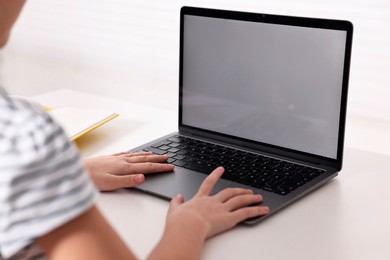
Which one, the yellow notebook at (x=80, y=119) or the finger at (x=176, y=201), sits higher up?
the yellow notebook at (x=80, y=119)

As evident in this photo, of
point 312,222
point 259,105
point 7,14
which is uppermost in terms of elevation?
point 7,14

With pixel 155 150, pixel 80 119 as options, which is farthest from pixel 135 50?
pixel 155 150

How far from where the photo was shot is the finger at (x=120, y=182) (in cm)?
98

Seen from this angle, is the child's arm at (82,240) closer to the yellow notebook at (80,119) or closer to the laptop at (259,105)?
the laptop at (259,105)

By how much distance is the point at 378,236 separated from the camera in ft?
2.78

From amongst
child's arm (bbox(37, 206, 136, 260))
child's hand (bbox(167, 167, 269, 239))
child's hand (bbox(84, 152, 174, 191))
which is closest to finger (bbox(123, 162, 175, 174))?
child's hand (bbox(84, 152, 174, 191))

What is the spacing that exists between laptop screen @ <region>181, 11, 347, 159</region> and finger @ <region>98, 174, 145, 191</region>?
0.23 metres

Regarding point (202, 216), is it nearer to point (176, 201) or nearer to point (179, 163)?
point (176, 201)

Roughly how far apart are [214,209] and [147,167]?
0.59ft

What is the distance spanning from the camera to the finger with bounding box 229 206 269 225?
2.82 feet

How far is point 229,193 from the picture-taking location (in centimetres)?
91

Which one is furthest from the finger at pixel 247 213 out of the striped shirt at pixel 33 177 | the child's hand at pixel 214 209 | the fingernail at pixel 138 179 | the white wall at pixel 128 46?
the white wall at pixel 128 46

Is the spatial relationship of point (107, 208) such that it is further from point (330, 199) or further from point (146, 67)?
point (146, 67)

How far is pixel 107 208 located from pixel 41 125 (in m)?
0.38
